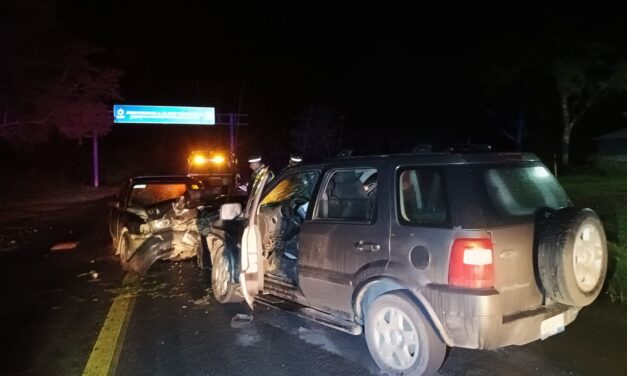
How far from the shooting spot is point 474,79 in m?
34.8

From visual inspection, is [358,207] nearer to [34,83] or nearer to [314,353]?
[314,353]

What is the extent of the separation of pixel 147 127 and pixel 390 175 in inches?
2151

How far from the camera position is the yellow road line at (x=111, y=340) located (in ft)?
16.3

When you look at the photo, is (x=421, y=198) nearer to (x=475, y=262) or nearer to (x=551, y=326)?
(x=475, y=262)

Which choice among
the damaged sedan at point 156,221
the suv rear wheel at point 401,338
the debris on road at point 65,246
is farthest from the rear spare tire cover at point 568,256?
the debris on road at point 65,246

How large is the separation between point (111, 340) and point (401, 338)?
2.95 metres

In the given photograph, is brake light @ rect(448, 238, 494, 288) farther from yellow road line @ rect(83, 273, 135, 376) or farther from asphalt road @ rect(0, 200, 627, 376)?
yellow road line @ rect(83, 273, 135, 376)

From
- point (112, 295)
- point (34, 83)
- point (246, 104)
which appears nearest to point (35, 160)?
point (34, 83)

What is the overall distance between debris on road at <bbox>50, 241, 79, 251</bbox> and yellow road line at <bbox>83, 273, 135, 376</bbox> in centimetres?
522

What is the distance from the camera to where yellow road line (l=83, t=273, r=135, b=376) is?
4.98m

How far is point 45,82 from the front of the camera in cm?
2612

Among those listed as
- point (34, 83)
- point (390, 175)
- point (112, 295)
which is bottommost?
point (112, 295)

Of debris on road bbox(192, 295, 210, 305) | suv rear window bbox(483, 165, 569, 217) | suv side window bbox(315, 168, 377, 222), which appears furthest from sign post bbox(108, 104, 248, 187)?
suv rear window bbox(483, 165, 569, 217)

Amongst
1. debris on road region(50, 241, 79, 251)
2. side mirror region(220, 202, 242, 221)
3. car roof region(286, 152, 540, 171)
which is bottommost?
debris on road region(50, 241, 79, 251)
